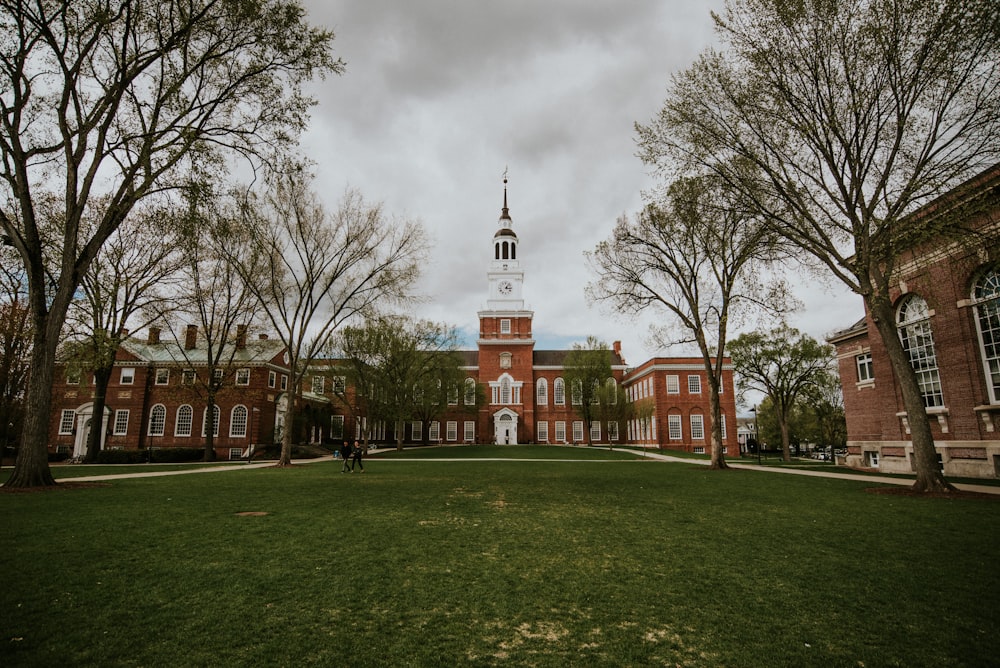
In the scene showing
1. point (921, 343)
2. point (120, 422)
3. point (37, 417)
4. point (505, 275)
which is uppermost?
point (505, 275)

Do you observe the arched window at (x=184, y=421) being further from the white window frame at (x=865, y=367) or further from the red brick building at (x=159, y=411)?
the white window frame at (x=865, y=367)

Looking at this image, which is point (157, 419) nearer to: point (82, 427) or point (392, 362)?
point (82, 427)

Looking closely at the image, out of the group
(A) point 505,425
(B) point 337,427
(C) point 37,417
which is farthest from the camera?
(A) point 505,425

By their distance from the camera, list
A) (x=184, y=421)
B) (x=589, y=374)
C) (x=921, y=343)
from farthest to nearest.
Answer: (x=589, y=374), (x=184, y=421), (x=921, y=343)

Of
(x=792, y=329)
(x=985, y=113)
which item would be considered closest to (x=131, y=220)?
(x=985, y=113)

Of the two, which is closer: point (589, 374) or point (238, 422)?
point (238, 422)

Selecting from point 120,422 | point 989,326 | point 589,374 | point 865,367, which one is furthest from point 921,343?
point 120,422

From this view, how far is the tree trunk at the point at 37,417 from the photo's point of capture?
1271 centimetres

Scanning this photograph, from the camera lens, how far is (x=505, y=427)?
56.2 m

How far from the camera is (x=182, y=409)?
3853 cm

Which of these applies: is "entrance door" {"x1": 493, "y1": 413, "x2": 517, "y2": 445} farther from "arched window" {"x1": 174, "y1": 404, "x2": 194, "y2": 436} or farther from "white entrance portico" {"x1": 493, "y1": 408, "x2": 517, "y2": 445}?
"arched window" {"x1": 174, "y1": 404, "x2": 194, "y2": 436}

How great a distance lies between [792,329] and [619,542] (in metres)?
30.7

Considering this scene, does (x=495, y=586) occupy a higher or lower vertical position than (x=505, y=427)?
lower

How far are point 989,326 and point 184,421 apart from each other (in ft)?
151
